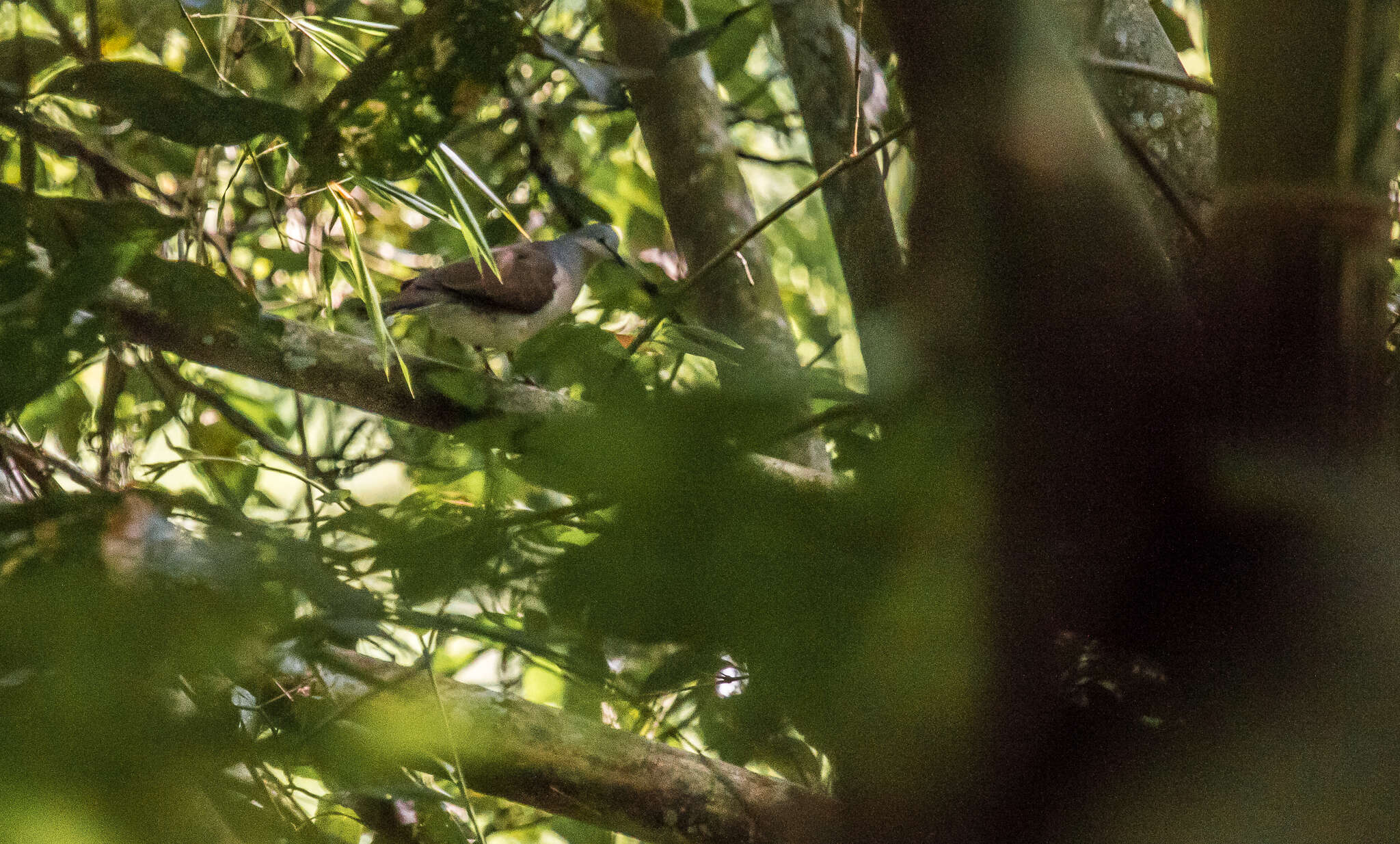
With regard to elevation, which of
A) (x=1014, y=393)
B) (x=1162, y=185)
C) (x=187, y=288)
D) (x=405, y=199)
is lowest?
(x=1014, y=393)

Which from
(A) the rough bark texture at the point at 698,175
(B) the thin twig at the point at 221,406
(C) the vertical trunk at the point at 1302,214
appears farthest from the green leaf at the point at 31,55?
Result: (C) the vertical trunk at the point at 1302,214

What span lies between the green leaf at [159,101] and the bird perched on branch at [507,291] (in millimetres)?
1623

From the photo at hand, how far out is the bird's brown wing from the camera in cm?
260

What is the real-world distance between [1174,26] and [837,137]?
22.6 inches

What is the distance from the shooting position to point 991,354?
380mm

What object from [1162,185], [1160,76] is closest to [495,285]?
[1160,76]

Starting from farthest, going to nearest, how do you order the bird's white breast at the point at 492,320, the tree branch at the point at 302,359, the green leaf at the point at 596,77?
the bird's white breast at the point at 492,320 → the green leaf at the point at 596,77 → the tree branch at the point at 302,359

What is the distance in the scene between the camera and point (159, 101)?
2.66 ft

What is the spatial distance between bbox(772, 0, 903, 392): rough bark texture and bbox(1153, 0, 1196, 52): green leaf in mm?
491

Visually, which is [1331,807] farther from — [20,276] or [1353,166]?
[20,276]

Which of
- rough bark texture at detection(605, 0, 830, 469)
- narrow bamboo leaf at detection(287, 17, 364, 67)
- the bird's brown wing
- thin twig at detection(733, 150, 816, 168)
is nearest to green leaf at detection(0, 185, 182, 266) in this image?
narrow bamboo leaf at detection(287, 17, 364, 67)

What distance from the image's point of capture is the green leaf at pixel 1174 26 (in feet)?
5.04

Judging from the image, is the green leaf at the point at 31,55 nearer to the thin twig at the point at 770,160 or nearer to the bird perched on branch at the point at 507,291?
the bird perched on branch at the point at 507,291

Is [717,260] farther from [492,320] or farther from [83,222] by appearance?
[492,320]
